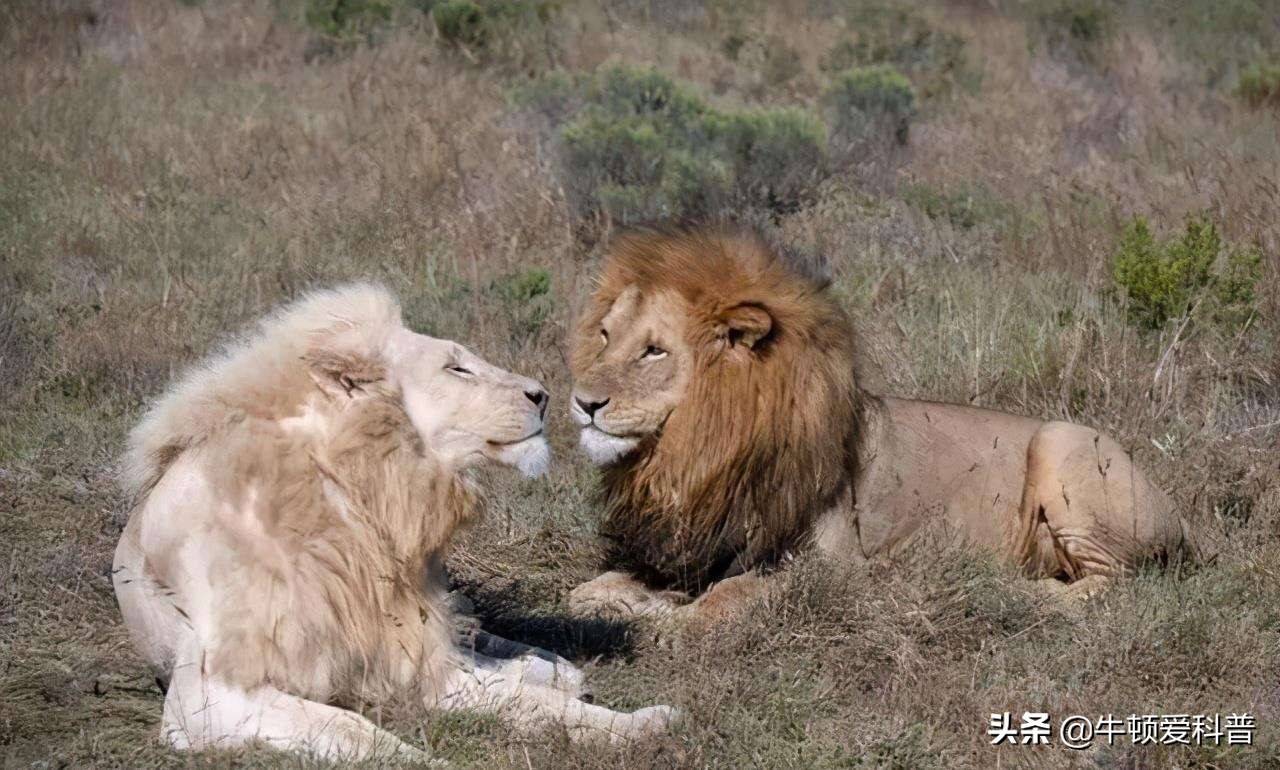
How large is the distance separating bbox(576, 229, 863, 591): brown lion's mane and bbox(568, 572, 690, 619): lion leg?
0.36ft

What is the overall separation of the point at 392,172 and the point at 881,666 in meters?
6.15

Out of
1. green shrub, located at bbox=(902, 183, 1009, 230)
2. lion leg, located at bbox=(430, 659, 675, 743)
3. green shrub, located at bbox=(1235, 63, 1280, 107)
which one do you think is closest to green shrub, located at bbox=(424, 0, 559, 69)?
green shrub, located at bbox=(902, 183, 1009, 230)

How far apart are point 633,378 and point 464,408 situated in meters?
1.10

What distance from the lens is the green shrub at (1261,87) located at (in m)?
13.6

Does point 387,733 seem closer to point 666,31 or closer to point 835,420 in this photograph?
point 835,420

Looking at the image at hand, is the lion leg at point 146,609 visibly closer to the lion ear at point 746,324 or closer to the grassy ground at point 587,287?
the grassy ground at point 587,287

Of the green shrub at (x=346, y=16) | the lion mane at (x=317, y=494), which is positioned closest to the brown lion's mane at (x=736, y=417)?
the lion mane at (x=317, y=494)

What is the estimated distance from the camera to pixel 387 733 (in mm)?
3855

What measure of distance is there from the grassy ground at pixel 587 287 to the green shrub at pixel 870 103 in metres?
0.28

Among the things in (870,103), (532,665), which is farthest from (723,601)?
(870,103)

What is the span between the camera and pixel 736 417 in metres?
5.15

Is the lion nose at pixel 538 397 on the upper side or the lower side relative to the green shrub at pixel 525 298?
upper

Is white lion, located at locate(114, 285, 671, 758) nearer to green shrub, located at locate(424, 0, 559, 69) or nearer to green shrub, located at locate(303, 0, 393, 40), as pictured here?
green shrub, located at locate(424, 0, 559, 69)

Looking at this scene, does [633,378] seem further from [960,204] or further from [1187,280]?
[960,204]
